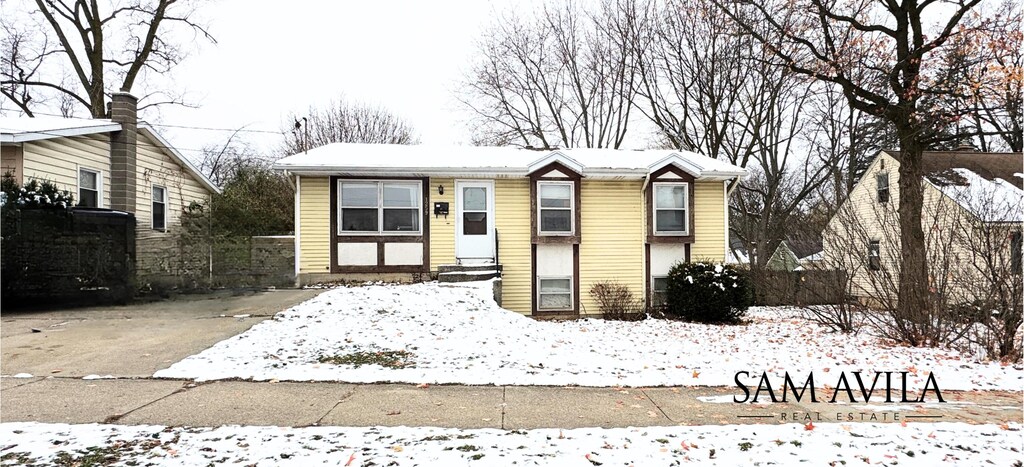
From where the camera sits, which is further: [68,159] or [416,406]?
[68,159]

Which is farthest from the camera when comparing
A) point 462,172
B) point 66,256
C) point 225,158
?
point 225,158

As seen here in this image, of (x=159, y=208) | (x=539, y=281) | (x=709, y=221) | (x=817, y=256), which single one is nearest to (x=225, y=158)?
(x=159, y=208)

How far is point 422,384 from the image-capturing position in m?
5.25

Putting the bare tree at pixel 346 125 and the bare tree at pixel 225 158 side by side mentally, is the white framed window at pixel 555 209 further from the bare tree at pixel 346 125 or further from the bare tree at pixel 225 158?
the bare tree at pixel 225 158

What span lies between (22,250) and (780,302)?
1754 centimetres

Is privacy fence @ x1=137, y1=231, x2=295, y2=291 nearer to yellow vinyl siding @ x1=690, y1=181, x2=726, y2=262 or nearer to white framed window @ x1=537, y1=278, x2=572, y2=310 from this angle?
white framed window @ x1=537, y1=278, x2=572, y2=310

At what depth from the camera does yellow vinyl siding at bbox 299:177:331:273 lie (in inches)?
488

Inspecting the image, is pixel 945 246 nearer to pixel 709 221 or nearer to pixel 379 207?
pixel 709 221

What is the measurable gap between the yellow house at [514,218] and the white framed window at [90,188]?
454 centimetres

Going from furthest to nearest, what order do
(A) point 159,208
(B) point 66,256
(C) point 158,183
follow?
(A) point 159,208, (C) point 158,183, (B) point 66,256

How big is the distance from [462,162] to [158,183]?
8733 mm

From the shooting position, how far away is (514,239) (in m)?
13.0

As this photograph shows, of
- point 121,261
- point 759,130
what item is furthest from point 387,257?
point 759,130

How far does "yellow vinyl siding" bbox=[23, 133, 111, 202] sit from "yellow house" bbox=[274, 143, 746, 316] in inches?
174
